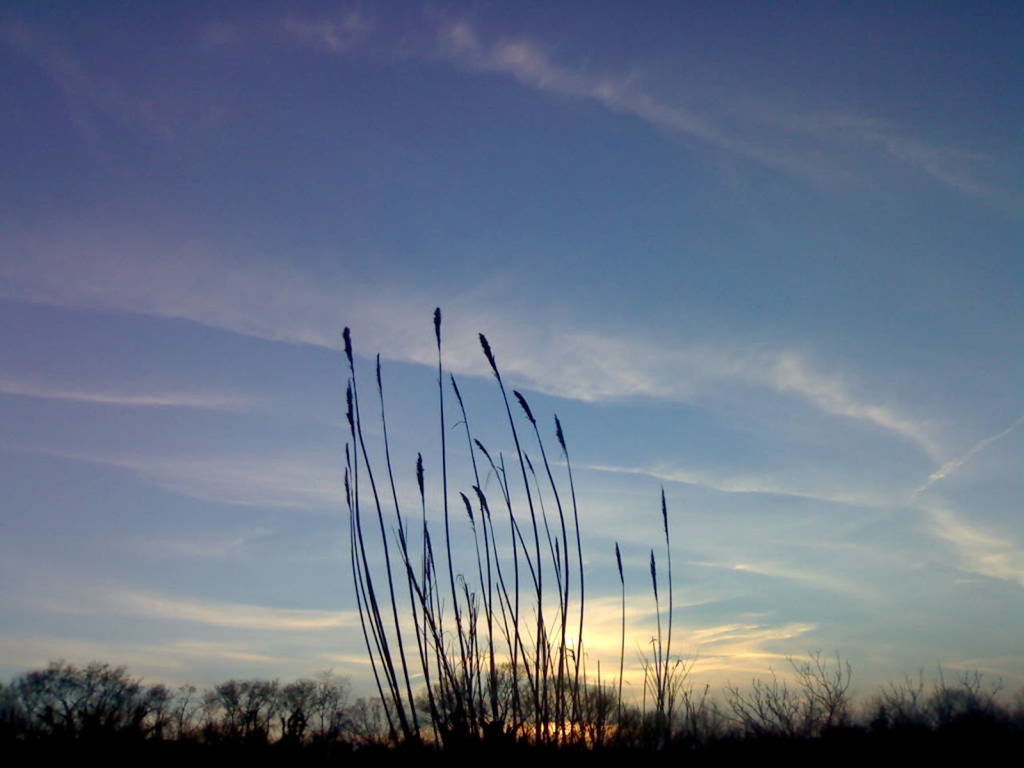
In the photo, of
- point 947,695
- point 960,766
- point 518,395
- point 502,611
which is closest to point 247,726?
point 502,611

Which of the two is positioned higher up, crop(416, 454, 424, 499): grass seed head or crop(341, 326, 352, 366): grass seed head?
crop(341, 326, 352, 366): grass seed head

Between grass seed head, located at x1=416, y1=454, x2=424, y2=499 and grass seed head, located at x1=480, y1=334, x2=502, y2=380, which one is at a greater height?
grass seed head, located at x1=480, y1=334, x2=502, y2=380

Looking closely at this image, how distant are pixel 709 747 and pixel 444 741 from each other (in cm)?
138

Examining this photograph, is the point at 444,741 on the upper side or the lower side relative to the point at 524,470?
lower

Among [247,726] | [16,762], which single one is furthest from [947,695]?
[16,762]

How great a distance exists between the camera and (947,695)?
14.3 feet

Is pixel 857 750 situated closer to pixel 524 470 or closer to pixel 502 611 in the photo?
pixel 502 611

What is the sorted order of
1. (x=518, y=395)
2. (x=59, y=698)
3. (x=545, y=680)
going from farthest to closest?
1. (x=518, y=395)
2. (x=545, y=680)
3. (x=59, y=698)

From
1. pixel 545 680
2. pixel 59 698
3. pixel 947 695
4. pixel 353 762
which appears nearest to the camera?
pixel 353 762

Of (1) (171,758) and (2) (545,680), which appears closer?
(1) (171,758)

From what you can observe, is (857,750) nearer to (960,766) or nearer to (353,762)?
(960,766)

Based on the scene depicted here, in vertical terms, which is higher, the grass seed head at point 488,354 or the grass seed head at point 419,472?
the grass seed head at point 488,354

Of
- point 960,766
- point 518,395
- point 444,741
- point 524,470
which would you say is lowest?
Result: point 960,766

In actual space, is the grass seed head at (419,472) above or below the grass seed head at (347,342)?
below
